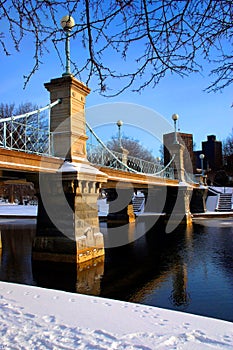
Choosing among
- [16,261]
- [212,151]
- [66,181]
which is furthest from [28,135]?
[212,151]

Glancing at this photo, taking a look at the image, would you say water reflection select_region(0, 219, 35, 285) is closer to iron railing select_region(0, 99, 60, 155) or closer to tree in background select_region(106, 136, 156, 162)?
iron railing select_region(0, 99, 60, 155)

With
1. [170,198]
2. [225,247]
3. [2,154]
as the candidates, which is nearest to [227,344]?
[2,154]

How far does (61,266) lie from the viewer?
368 inches

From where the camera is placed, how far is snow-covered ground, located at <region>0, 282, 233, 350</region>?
309 cm

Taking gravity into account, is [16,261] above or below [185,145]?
below

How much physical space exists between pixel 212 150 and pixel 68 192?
60.4 m

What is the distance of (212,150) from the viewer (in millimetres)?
66000

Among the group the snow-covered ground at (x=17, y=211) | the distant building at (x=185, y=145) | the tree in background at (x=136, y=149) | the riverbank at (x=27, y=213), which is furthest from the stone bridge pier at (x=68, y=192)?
the tree in background at (x=136, y=149)

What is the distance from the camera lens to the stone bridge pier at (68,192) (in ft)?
31.0

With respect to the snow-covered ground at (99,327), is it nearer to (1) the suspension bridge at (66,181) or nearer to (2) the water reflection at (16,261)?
(2) the water reflection at (16,261)

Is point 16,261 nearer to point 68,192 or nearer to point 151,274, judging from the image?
point 68,192

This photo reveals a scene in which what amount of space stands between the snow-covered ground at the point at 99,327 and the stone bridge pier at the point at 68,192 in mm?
→ 4723

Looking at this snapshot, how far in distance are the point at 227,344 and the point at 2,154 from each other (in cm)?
586

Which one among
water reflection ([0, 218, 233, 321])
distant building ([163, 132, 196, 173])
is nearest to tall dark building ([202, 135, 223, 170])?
distant building ([163, 132, 196, 173])
